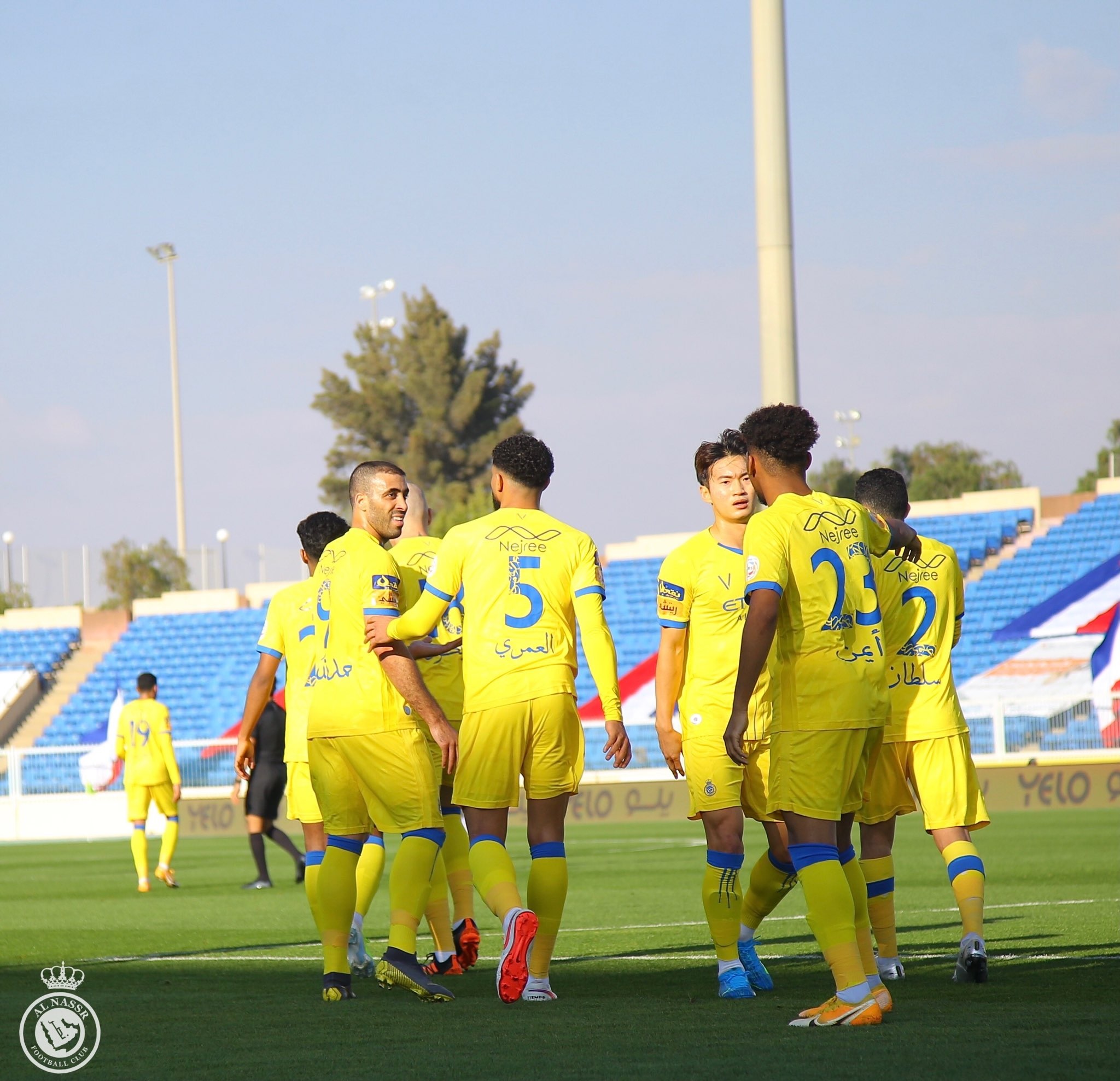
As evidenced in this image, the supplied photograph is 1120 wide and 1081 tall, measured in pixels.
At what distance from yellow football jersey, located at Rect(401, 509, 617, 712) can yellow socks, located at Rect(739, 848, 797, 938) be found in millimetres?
1169

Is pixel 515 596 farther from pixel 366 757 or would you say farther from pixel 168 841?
pixel 168 841

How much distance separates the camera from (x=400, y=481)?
7.00 metres

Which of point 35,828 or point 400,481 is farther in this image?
point 35,828

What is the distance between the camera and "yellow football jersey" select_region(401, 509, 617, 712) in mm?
6449

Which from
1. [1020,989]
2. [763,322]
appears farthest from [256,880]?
[1020,989]

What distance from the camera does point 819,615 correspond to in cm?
555


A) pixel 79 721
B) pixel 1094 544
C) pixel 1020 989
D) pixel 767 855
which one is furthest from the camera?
pixel 79 721

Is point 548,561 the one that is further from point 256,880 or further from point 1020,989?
point 256,880

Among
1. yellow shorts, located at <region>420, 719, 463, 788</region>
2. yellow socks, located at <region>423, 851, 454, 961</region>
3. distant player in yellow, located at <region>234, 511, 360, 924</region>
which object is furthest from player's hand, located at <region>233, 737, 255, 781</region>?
yellow shorts, located at <region>420, 719, 463, 788</region>

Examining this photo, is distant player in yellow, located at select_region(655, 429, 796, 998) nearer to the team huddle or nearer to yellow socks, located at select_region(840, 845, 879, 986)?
the team huddle

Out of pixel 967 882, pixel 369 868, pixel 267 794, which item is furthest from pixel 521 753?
pixel 267 794

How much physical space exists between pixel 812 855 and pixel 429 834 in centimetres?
187

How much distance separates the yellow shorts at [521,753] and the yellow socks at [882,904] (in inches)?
54.9

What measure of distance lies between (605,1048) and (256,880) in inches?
409
